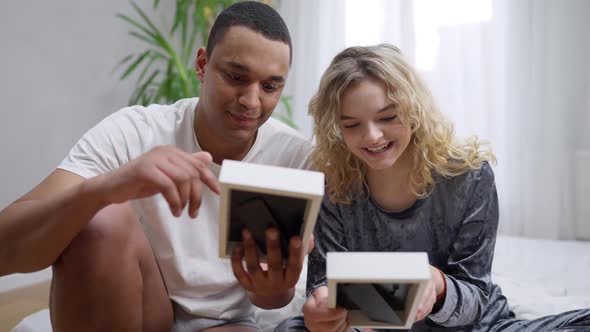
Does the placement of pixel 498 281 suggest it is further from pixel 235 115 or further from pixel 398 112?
pixel 235 115

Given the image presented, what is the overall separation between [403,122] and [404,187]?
16cm

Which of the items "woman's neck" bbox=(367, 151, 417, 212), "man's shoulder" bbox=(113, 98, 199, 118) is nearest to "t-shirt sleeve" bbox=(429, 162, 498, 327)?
"woman's neck" bbox=(367, 151, 417, 212)

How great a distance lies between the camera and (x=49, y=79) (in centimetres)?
227

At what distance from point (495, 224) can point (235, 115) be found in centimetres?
57

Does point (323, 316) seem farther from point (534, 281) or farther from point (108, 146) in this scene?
point (534, 281)

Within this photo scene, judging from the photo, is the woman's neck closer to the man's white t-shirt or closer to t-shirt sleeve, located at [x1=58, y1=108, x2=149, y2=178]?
the man's white t-shirt

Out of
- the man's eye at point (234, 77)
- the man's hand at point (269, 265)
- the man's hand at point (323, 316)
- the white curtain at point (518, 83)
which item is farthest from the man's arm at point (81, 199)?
the white curtain at point (518, 83)

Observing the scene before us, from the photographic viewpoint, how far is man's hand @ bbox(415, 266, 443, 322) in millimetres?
928

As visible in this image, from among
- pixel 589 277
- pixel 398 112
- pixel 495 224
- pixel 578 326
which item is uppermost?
pixel 398 112

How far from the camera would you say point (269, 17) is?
1200 mm

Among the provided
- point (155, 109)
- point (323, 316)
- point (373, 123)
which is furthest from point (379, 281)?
point (155, 109)

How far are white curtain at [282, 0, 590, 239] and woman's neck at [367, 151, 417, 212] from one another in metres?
1.40

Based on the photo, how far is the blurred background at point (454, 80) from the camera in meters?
2.19

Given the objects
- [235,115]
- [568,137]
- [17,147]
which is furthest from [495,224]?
[17,147]
